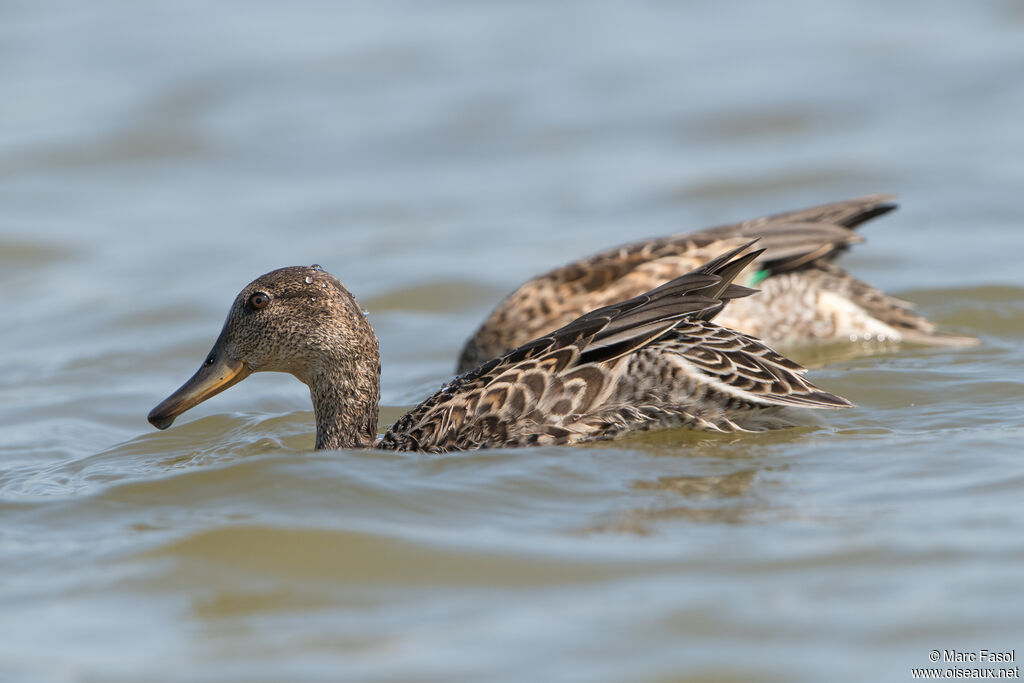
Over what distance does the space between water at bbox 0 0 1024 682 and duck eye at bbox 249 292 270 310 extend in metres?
0.78

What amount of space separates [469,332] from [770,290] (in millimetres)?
2625

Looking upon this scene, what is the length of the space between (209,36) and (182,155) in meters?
3.48

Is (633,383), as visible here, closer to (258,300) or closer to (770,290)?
(258,300)

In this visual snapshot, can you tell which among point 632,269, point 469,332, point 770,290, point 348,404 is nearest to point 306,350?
point 348,404

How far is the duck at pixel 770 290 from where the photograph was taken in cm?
959

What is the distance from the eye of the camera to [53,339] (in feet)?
37.6

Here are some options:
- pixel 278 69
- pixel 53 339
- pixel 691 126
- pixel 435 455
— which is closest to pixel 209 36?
pixel 278 69

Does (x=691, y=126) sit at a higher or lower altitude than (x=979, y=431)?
higher

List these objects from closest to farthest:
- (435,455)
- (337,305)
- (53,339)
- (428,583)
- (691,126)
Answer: (428,583), (435,455), (337,305), (53,339), (691,126)

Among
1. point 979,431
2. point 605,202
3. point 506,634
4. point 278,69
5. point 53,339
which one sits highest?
point 278,69

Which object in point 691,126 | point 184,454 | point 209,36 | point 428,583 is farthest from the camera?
point 209,36

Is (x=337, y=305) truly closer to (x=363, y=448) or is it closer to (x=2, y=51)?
(x=363, y=448)

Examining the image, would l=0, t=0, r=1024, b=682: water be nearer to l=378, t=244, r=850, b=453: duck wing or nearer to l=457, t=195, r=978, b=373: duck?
l=378, t=244, r=850, b=453: duck wing

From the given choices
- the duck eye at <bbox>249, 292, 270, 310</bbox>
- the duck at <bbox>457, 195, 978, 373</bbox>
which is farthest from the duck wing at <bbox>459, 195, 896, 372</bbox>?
the duck eye at <bbox>249, 292, 270, 310</bbox>
